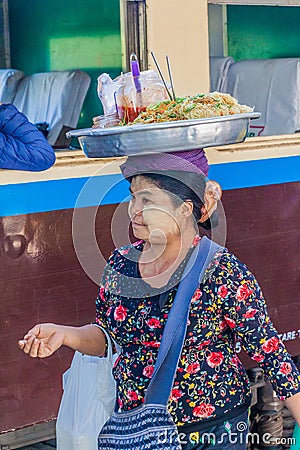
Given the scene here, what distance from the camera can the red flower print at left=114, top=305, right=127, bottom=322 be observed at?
2.40 m

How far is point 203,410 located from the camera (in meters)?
2.34

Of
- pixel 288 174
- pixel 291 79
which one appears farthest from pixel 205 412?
pixel 291 79

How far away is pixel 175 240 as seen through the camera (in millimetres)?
2406

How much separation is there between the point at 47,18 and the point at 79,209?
1.70m

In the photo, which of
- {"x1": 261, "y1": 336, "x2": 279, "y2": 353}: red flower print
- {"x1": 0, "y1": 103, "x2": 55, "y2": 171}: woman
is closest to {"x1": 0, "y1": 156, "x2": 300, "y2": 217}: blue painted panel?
{"x1": 0, "y1": 103, "x2": 55, "y2": 171}: woman

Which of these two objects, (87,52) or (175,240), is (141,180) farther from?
(87,52)

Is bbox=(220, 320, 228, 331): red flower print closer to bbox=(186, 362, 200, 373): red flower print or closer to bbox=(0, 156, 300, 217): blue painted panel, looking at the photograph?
bbox=(186, 362, 200, 373): red flower print

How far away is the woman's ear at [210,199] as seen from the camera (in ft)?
7.80

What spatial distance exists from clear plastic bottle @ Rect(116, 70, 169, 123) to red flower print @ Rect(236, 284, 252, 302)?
56cm

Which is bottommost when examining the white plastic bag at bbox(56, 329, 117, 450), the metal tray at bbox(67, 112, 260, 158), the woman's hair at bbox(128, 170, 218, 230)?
the white plastic bag at bbox(56, 329, 117, 450)

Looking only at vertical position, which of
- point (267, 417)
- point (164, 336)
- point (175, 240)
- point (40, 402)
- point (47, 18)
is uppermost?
point (47, 18)

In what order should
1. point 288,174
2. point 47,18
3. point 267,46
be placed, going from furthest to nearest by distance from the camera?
point 267,46, point 47,18, point 288,174

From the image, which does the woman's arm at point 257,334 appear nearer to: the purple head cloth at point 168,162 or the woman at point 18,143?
the purple head cloth at point 168,162

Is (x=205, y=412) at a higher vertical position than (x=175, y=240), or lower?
lower
